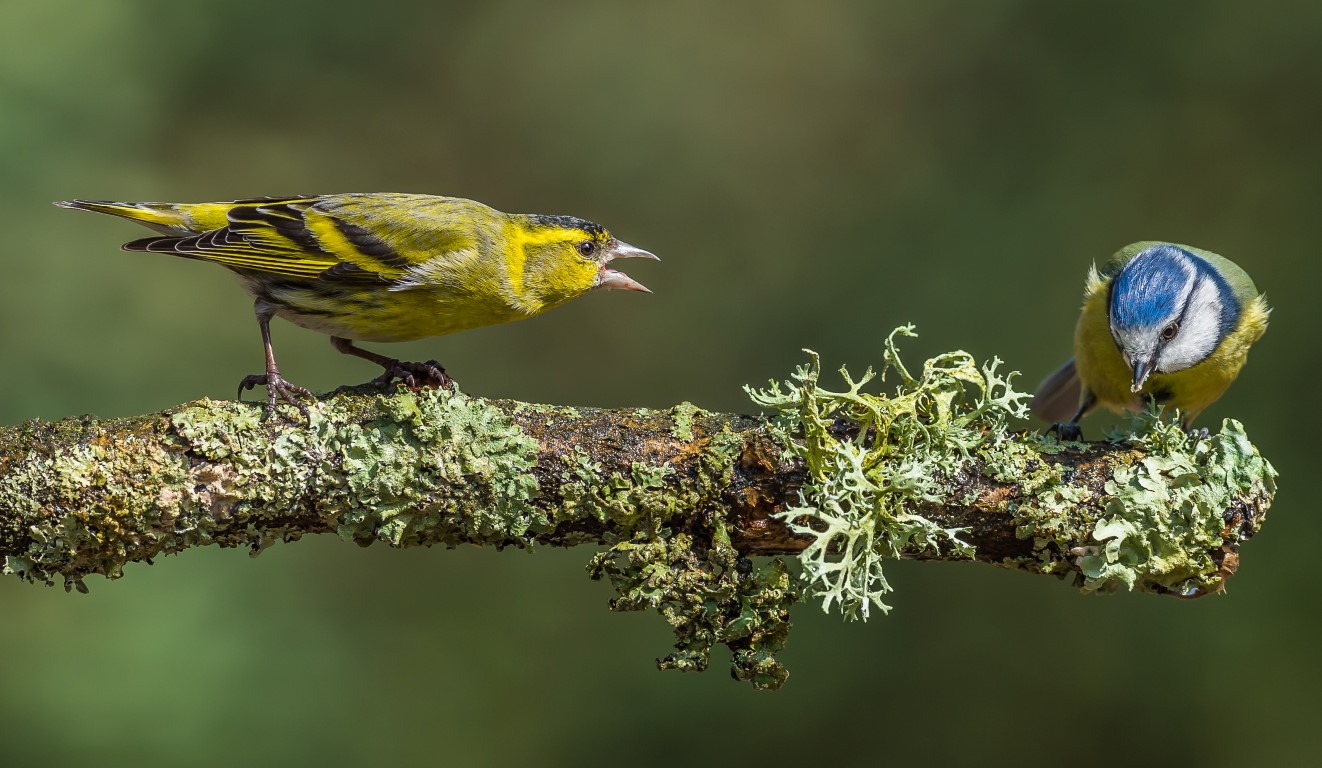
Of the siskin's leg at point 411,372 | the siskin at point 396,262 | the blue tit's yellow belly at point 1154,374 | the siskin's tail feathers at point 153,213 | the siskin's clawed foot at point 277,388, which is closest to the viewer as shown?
the siskin's clawed foot at point 277,388

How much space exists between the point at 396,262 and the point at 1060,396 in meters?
3.47

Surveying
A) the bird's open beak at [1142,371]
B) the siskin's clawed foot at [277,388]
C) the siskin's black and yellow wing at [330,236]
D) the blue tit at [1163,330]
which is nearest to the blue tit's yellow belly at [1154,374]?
the blue tit at [1163,330]

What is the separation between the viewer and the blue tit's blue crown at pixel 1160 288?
14.8 ft

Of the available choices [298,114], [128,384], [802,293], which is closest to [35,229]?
[128,384]

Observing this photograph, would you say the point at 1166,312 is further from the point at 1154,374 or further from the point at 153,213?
the point at 153,213

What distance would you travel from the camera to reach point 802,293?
297 inches

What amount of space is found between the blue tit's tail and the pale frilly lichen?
274cm

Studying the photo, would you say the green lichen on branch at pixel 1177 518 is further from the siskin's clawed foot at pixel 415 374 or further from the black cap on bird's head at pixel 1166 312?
the siskin's clawed foot at pixel 415 374

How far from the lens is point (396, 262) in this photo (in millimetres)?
3953

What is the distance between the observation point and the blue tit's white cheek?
460 cm

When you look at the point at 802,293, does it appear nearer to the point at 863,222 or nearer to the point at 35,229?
the point at 863,222

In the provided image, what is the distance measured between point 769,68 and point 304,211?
505 cm

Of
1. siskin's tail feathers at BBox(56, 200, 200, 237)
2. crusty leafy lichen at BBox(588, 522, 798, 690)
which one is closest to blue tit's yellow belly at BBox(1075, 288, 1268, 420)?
crusty leafy lichen at BBox(588, 522, 798, 690)

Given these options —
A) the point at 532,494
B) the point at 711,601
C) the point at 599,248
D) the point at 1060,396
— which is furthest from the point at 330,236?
the point at 1060,396
